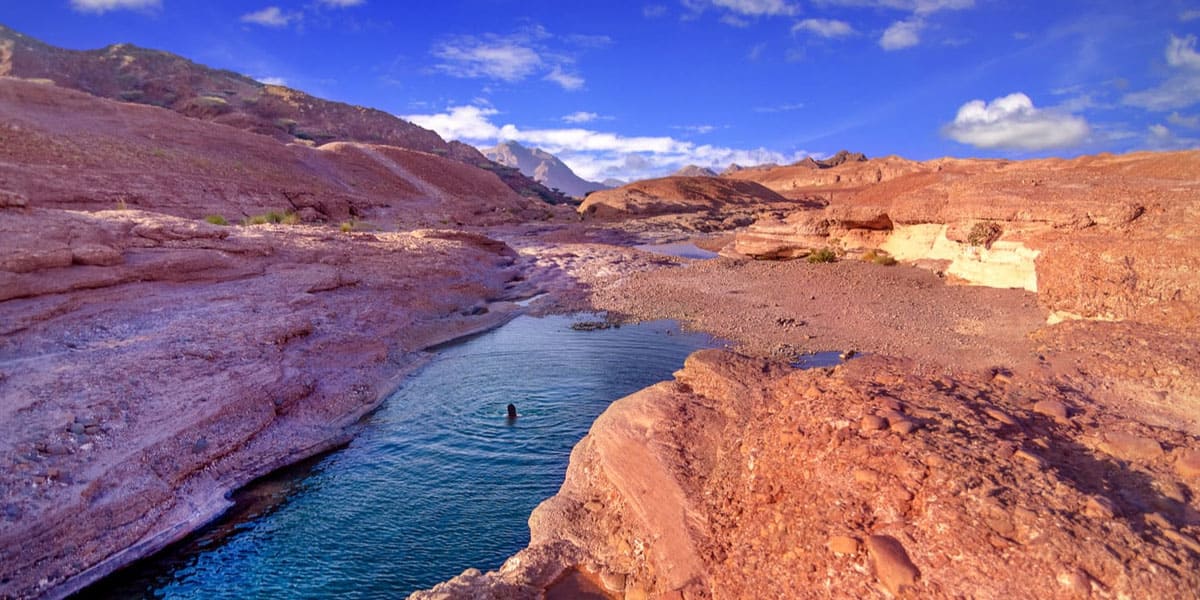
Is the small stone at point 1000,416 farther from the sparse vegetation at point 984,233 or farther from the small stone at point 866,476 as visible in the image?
the sparse vegetation at point 984,233

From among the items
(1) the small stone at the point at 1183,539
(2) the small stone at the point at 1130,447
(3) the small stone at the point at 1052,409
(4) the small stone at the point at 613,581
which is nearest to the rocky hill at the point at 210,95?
(4) the small stone at the point at 613,581

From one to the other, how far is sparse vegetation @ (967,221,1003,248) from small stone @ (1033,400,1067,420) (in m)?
10.5

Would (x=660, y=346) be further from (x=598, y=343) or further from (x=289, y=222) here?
(x=289, y=222)

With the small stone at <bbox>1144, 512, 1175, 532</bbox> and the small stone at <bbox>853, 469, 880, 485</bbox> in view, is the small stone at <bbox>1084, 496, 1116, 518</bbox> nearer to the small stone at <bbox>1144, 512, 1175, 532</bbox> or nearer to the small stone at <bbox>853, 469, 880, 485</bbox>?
the small stone at <bbox>1144, 512, 1175, 532</bbox>

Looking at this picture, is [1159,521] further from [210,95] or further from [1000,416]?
[210,95]

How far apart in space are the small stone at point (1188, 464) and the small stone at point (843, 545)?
1.86 m

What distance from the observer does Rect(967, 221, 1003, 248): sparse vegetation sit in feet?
42.2

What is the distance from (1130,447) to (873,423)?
1.43m

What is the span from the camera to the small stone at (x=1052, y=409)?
12.8ft

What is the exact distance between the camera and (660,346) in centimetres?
1251

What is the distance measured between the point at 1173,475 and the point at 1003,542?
1361 mm

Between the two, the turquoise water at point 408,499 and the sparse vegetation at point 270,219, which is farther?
the sparse vegetation at point 270,219

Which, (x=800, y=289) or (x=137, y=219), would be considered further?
(x=800, y=289)

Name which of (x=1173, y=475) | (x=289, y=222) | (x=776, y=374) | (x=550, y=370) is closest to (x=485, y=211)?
(x=289, y=222)
